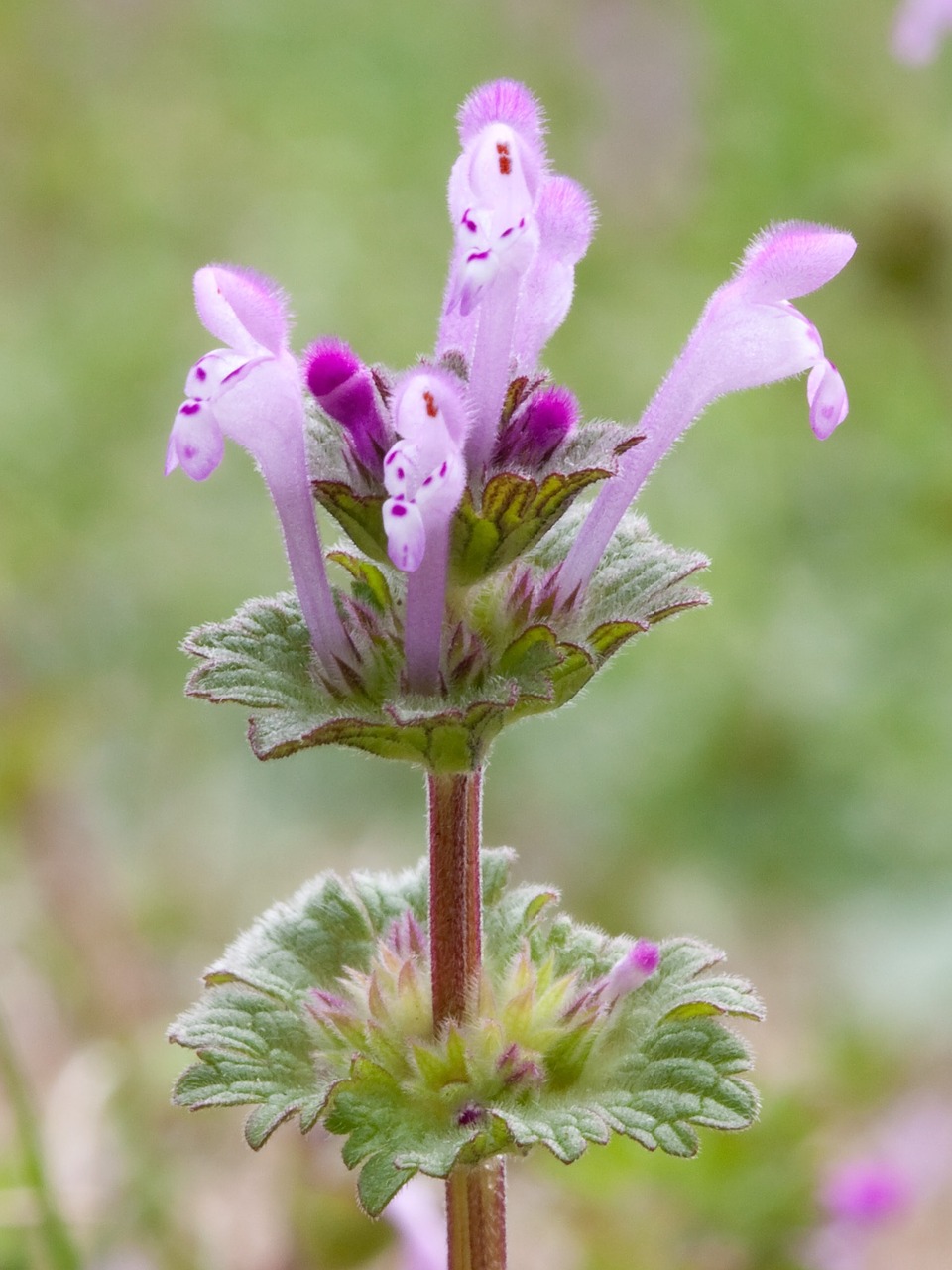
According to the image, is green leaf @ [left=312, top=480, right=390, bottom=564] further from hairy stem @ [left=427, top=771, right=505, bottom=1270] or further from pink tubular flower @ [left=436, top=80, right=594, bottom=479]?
hairy stem @ [left=427, top=771, right=505, bottom=1270]

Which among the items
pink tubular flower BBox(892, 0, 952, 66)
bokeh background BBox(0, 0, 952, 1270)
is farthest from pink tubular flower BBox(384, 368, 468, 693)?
pink tubular flower BBox(892, 0, 952, 66)

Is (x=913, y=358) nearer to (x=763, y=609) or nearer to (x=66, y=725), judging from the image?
(x=763, y=609)

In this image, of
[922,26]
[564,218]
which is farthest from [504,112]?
[922,26]

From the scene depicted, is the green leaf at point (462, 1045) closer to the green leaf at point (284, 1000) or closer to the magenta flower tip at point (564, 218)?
the green leaf at point (284, 1000)

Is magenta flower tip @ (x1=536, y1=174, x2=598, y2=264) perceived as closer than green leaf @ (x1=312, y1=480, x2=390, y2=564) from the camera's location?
No

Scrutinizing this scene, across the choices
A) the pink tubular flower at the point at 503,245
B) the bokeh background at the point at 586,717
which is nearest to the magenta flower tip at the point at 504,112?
the pink tubular flower at the point at 503,245

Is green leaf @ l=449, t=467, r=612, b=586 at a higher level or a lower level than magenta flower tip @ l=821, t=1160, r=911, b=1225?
higher
